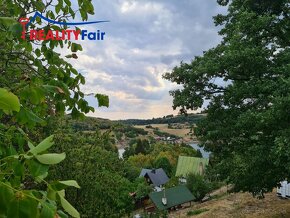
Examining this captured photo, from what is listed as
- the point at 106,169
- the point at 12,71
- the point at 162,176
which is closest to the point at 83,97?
the point at 12,71

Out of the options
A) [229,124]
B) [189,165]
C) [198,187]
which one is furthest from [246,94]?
[189,165]

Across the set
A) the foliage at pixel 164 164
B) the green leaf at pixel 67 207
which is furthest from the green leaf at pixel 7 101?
the foliage at pixel 164 164

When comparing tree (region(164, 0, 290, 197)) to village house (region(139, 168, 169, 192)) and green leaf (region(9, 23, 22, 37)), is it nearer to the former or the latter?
green leaf (region(9, 23, 22, 37))

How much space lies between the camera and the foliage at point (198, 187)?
5347 cm

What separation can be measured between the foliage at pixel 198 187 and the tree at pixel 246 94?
37187mm

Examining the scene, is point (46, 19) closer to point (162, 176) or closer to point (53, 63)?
point (53, 63)

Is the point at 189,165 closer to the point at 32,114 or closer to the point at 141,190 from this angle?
the point at 141,190

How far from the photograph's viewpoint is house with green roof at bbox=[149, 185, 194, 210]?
4902 centimetres

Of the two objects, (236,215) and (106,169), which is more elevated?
(106,169)

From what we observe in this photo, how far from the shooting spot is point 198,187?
5347cm

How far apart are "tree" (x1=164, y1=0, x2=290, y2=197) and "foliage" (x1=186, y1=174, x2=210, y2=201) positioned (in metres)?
37.2

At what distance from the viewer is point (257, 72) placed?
15.1m

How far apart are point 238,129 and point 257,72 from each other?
2671mm

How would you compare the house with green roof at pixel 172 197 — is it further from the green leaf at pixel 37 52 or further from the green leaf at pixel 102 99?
the green leaf at pixel 37 52
